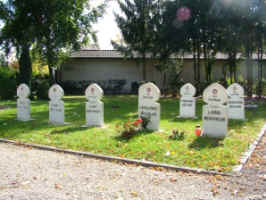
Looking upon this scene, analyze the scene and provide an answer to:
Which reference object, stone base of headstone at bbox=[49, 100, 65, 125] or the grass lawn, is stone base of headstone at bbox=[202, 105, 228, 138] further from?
stone base of headstone at bbox=[49, 100, 65, 125]

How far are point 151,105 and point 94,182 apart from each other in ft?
14.1

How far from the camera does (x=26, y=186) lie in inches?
181

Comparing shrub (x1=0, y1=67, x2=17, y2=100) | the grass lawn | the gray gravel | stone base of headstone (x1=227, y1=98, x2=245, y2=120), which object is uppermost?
shrub (x1=0, y1=67, x2=17, y2=100)

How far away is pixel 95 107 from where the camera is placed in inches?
372

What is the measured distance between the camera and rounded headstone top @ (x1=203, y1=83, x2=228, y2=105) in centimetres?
777

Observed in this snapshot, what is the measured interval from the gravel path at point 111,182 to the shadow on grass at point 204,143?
105 cm

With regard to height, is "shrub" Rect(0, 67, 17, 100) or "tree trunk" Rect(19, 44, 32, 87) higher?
"tree trunk" Rect(19, 44, 32, 87)

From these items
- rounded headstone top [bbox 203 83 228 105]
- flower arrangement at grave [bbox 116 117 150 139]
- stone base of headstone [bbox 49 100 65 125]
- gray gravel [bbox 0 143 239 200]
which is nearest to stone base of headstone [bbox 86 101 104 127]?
flower arrangement at grave [bbox 116 117 150 139]

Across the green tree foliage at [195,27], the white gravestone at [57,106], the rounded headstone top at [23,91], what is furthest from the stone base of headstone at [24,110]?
the green tree foliage at [195,27]

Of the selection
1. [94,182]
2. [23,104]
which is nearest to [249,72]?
[23,104]

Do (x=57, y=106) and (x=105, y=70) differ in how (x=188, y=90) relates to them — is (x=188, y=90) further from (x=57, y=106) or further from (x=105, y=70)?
(x=105, y=70)

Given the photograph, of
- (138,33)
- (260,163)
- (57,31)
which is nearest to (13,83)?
(57,31)

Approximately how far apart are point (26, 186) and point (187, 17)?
57.5 ft

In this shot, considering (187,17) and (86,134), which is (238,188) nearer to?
(86,134)
